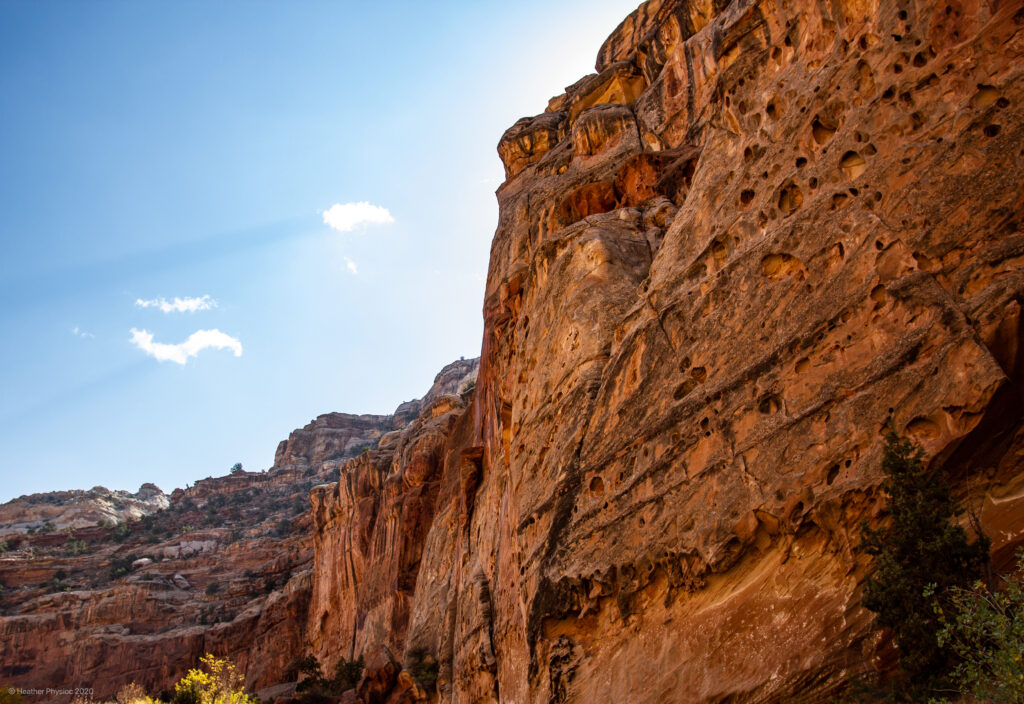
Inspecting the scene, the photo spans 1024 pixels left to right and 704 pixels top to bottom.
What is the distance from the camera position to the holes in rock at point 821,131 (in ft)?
43.8

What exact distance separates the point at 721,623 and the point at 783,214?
7271 millimetres

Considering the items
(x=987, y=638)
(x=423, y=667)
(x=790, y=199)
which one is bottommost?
(x=423, y=667)

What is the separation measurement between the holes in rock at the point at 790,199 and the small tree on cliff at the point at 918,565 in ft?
17.3

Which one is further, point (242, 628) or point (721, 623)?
point (242, 628)

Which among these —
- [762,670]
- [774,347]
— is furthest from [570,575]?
[774,347]

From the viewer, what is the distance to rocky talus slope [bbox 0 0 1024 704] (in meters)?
10.2

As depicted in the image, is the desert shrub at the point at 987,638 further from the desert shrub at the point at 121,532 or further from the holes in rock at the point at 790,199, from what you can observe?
the desert shrub at the point at 121,532

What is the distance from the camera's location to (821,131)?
44.3 ft

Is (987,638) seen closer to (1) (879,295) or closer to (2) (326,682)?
(1) (879,295)

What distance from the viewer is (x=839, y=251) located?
39.6 ft

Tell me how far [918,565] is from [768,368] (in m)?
4.11

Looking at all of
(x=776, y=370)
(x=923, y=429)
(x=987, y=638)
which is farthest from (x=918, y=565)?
(x=776, y=370)

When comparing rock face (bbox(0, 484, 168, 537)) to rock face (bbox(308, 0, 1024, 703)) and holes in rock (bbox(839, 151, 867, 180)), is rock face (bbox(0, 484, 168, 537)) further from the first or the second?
holes in rock (bbox(839, 151, 867, 180))

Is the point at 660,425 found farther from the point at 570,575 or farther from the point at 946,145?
the point at 946,145
